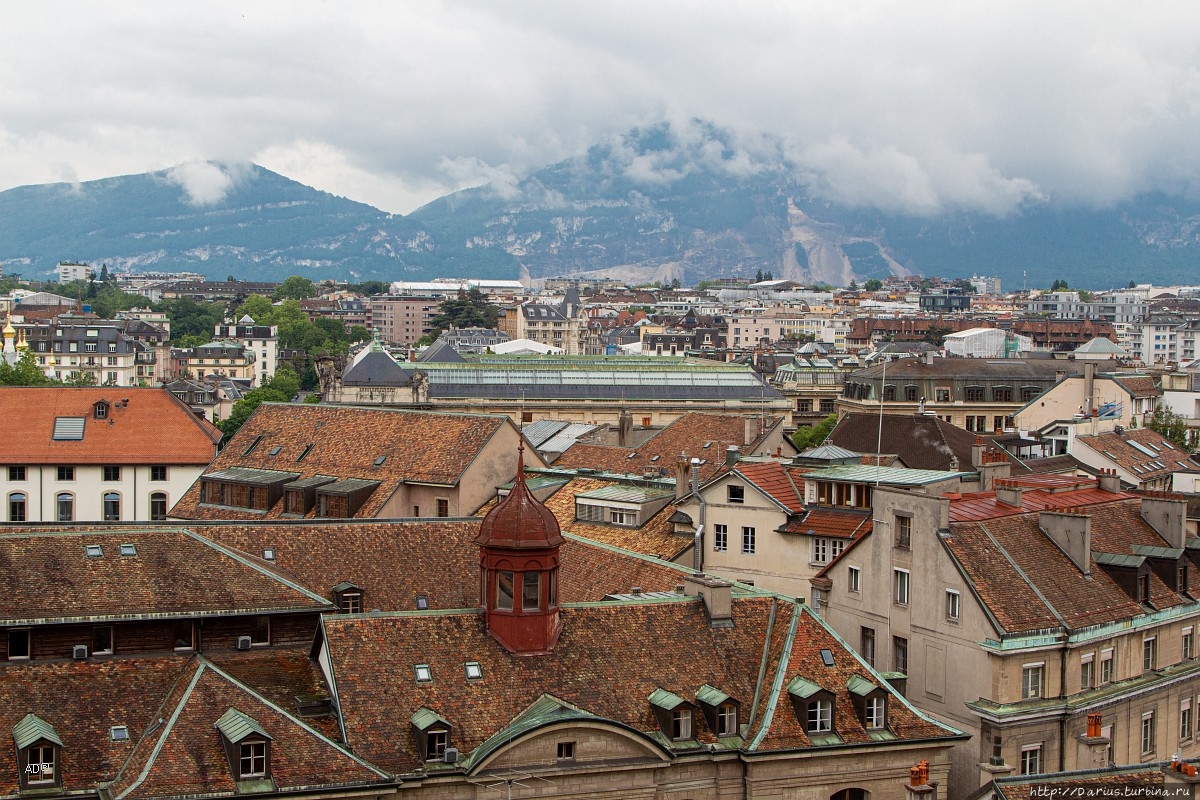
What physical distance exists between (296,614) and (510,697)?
8019 millimetres

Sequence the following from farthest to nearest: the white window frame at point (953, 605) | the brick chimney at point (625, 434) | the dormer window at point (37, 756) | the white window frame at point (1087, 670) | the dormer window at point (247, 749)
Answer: the brick chimney at point (625, 434) → the white window frame at point (1087, 670) → the white window frame at point (953, 605) → the dormer window at point (37, 756) → the dormer window at point (247, 749)

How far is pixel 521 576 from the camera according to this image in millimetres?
47250

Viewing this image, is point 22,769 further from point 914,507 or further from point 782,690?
point 914,507

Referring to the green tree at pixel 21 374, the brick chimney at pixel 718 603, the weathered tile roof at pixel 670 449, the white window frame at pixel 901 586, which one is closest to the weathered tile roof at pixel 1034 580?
the white window frame at pixel 901 586

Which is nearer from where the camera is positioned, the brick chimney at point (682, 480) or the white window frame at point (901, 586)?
the white window frame at point (901, 586)

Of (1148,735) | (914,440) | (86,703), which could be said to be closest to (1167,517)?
(1148,735)

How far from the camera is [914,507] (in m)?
55.9

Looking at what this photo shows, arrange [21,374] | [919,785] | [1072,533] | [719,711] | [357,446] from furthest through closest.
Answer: [21,374]
[357,446]
[1072,533]
[719,711]
[919,785]

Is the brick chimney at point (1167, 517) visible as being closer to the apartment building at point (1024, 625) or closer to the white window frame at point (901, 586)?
the apartment building at point (1024, 625)

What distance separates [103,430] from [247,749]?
6126 centimetres

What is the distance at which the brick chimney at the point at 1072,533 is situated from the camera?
57.7 meters

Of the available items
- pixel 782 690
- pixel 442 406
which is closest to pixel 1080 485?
pixel 782 690

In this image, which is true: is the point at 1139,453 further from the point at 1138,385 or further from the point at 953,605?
the point at 953,605

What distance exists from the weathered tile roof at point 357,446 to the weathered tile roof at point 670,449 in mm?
11727
